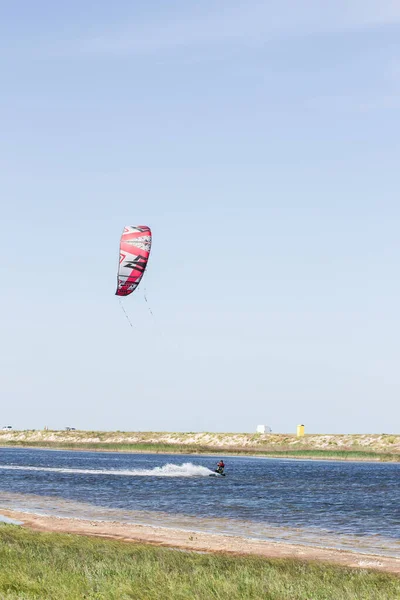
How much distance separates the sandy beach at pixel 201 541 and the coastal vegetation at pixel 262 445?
102 metres

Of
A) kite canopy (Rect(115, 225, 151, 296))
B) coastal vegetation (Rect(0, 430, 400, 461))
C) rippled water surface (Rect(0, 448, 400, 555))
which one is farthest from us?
coastal vegetation (Rect(0, 430, 400, 461))

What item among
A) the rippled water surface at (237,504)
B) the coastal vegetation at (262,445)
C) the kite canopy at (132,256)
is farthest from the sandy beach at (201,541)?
the coastal vegetation at (262,445)

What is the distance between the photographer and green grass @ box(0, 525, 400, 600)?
60.9 ft

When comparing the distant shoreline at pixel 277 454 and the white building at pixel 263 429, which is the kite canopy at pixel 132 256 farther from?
the white building at pixel 263 429

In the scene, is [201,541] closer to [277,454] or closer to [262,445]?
[277,454]

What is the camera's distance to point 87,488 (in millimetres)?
65750

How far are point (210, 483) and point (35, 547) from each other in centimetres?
4924

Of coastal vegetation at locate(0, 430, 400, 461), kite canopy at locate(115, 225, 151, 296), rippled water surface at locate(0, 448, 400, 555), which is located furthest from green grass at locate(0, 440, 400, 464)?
kite canopy at locate(115, 225, 151, 296)

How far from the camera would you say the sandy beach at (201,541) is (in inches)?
1171

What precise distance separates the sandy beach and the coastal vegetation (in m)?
102

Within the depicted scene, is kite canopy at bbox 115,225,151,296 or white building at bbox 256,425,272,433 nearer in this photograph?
kite canopy at bbox 115,225,151,296

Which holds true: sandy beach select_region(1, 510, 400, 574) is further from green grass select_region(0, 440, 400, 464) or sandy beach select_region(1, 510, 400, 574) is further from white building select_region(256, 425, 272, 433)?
white building select_region(256, 425, 272, 433)

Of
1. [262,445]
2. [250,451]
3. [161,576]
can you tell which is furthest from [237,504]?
[250,451]

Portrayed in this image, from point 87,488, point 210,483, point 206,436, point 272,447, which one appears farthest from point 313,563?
point 206,436
